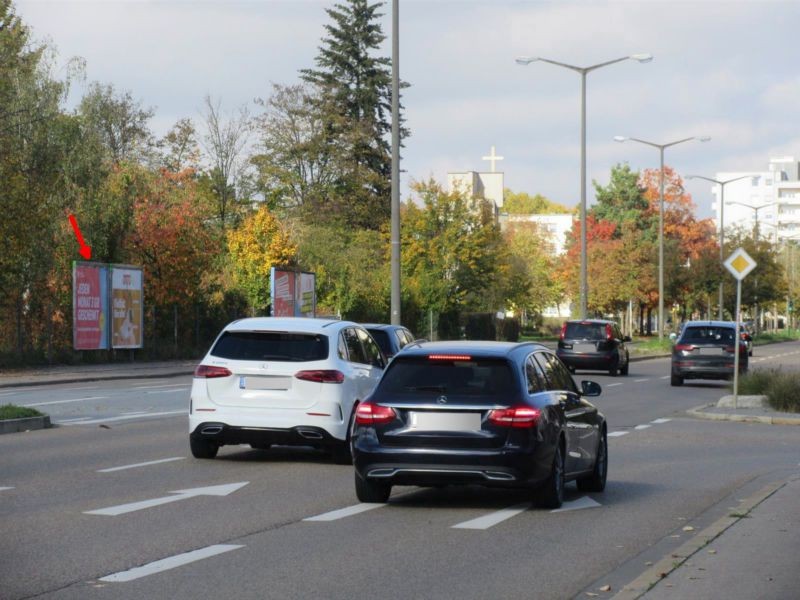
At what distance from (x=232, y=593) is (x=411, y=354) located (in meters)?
4.29

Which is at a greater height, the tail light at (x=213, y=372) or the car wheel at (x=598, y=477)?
the tail light at (x=213, y=372)

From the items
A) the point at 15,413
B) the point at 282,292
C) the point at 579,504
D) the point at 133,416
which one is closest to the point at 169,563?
the point at 579,504

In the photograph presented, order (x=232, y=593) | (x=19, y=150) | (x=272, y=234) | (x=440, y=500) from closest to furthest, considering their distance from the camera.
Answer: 1. (x=232, y=593)
2. (x=440, y=500)
3. (x=19, y=150)
4. (x=272, y=234)

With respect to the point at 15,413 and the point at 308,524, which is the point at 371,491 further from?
the point at 15,413

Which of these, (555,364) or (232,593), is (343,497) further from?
(232,593)

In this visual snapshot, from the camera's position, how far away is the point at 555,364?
1278 cm

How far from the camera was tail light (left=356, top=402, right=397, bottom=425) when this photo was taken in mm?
11422

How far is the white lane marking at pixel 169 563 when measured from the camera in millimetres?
8188

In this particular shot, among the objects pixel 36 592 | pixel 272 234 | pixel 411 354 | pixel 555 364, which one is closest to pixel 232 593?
pixel 36 592

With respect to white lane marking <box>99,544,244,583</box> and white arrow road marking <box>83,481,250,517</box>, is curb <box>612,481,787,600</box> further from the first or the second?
white arrow road marking <box>83,481,250,517</box>

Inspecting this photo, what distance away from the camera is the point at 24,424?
19656 mm

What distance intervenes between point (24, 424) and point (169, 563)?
11.6 metres

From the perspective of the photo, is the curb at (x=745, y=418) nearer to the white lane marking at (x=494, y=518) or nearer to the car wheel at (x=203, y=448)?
the car wheel at (x=203, y=448)

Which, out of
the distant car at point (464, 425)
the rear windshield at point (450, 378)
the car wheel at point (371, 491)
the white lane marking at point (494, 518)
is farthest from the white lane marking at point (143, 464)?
the white lane marking at point (494, 518)
